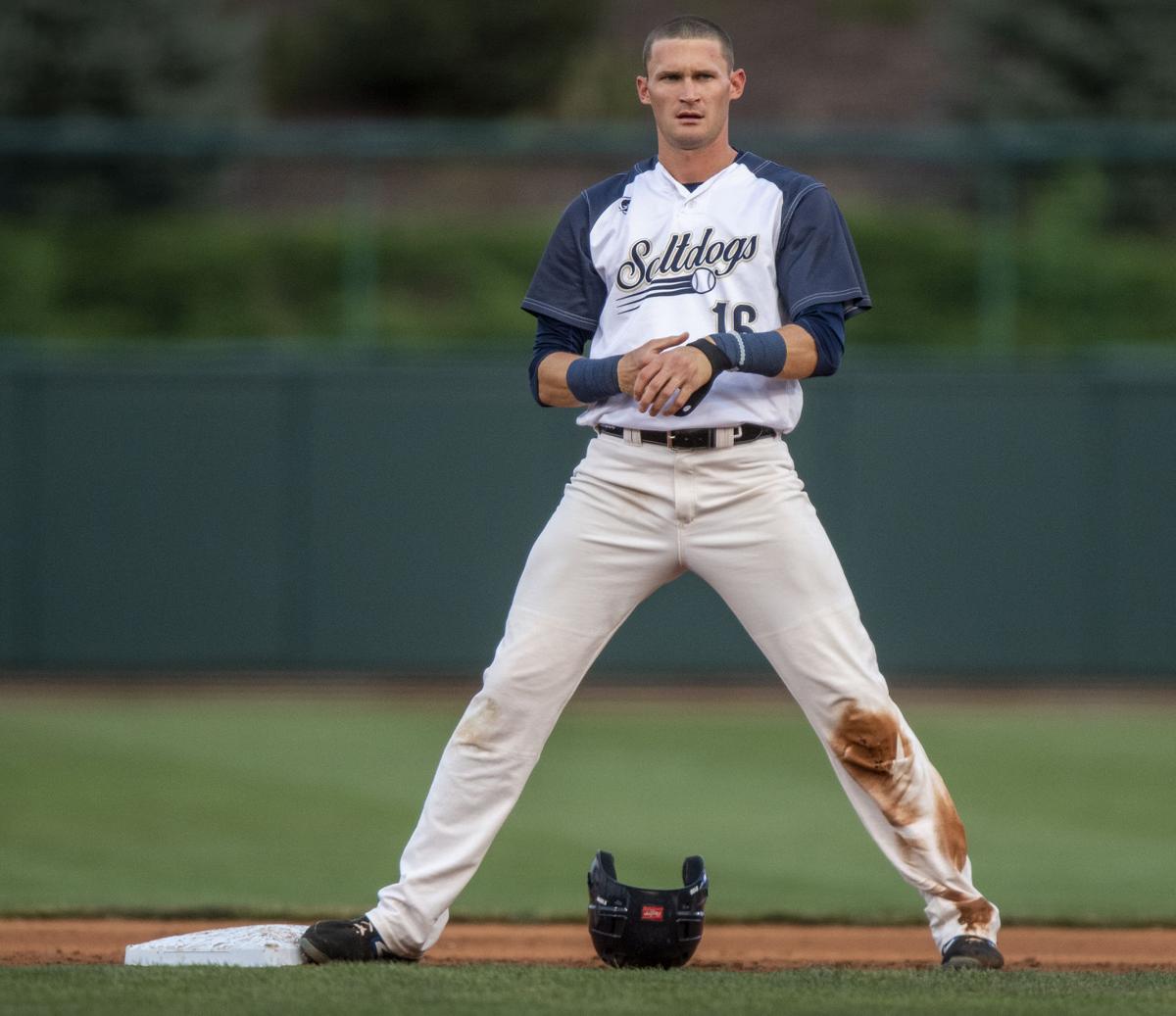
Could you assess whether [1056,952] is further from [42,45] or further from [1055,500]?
[42,45]

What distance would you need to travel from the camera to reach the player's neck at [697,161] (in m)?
4.34

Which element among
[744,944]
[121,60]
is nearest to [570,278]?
[744,944]

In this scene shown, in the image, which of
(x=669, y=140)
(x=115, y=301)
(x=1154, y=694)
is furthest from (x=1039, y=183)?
(x=669, y=140)

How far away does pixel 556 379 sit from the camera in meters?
4.29

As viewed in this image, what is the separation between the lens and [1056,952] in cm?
514

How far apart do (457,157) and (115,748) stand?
26.3 ft

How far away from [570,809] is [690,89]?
13.8ft

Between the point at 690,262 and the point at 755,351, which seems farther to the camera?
the point at 690,262

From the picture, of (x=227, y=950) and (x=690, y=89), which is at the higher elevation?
(x=690, y=89)

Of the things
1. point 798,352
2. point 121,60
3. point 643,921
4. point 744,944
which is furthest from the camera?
point 121,60

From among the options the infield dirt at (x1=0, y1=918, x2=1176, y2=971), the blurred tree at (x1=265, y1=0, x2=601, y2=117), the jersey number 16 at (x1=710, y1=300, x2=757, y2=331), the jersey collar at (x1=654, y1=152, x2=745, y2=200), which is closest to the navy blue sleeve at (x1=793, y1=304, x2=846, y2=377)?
the jersey number 16 at (x1=710, y1=300, x2=757, y2=331)

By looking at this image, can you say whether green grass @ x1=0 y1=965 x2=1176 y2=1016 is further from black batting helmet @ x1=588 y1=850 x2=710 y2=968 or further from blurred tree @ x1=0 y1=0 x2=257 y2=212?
blurred tree @ x1=0 y1=0 x2=257 y2=212

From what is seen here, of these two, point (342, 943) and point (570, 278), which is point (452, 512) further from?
point (342, 943)

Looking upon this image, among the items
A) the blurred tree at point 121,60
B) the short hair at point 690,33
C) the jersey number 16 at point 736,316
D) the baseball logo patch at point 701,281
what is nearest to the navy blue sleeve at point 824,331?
the jersey number 16 at point 736,316
